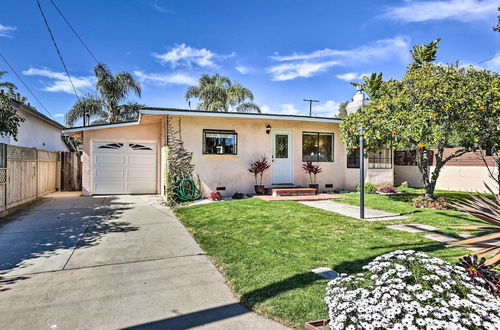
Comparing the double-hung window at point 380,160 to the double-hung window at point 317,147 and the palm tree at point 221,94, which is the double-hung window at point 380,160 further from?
the palm tree at point 221,94

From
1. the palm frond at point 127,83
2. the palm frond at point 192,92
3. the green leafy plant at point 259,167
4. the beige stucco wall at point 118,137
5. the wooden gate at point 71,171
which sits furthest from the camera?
the palm frond at point 192,92

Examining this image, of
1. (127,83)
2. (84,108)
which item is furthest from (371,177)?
(84,108)

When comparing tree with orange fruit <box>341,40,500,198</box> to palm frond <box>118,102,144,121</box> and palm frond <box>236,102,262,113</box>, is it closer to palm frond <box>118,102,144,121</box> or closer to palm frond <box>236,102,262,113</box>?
palm frond <box>118,102,144,121</box>

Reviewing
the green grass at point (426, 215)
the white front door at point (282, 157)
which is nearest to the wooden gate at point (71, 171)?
the white front door at point (282, 157)

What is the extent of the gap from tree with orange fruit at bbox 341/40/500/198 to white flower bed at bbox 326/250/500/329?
17.7ft

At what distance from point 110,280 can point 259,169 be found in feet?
24.0

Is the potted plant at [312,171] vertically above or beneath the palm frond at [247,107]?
beneath

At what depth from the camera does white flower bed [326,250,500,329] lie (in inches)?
71.1

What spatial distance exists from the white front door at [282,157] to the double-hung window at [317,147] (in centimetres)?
60

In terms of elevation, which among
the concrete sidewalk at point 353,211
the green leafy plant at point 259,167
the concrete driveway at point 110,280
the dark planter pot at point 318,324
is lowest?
the concrete driveway at point 110,280

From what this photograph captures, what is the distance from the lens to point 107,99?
67.1 ft

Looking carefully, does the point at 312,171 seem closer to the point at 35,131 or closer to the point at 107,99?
the point at 35,131

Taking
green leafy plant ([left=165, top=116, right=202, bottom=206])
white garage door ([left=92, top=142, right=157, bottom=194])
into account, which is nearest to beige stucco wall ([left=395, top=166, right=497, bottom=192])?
green leafy plant ([left=165, top=116, right=202, bottom=206])

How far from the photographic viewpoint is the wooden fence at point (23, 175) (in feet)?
25.0
